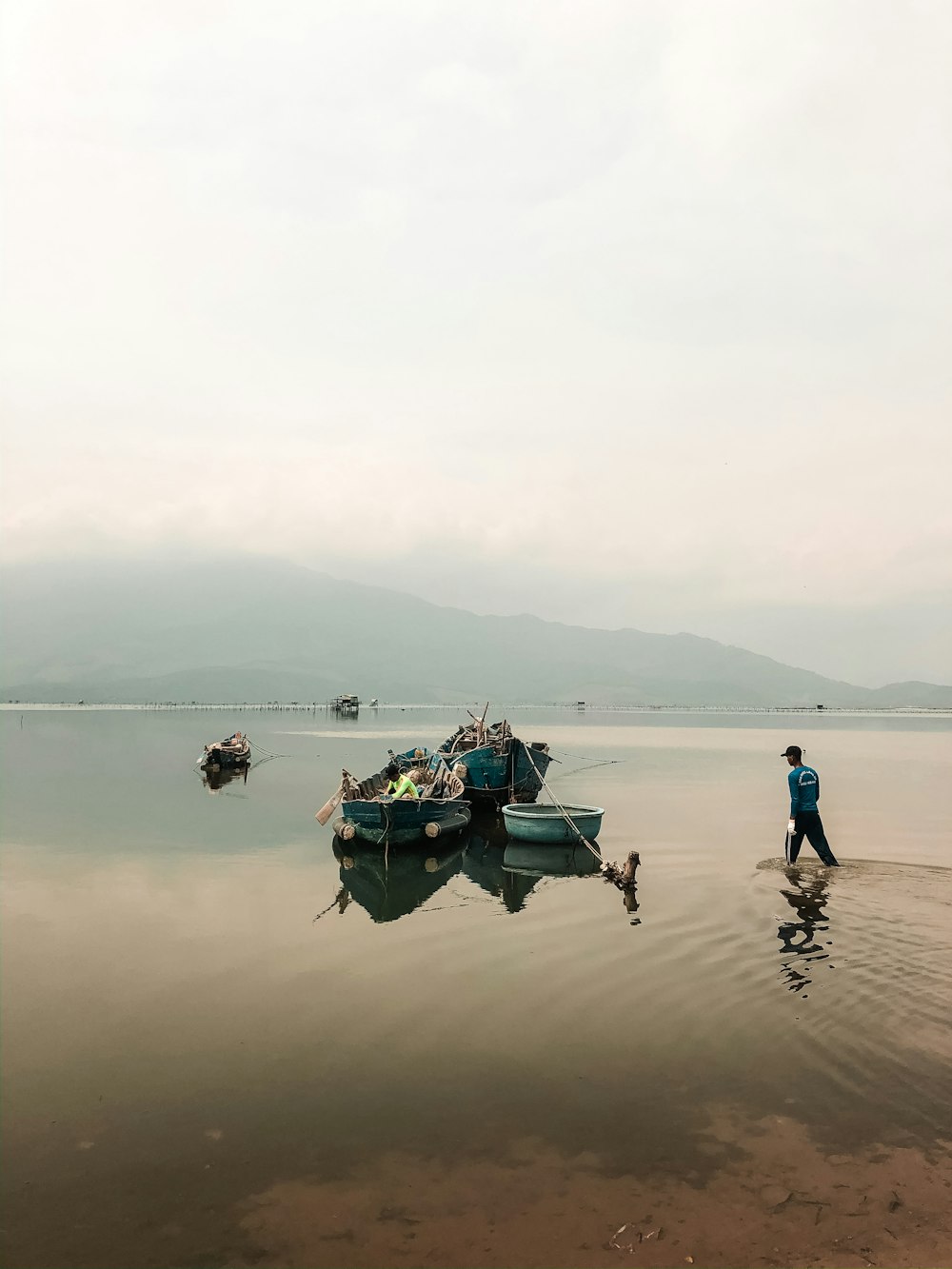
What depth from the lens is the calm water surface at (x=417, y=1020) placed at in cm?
796

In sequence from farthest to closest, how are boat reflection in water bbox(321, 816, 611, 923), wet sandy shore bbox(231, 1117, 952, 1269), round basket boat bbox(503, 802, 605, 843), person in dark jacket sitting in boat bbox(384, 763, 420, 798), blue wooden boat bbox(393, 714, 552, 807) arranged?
blue wooden boat bbox(393, 714, 552, 807), person in dark jacket sitting in boat bbox(384, 763, 420, 798), round basket boat bbox(503, 802, 605, 843), boat reflection in water bbox(321, 816, 611, 923), wet sandy shore bbox(231, 1117, 952, 1269)

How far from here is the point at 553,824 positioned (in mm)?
24938

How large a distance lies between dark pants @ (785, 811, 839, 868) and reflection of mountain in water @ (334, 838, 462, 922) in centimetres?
890

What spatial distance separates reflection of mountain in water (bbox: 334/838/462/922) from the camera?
19.2 meters

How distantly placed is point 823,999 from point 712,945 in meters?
3.03

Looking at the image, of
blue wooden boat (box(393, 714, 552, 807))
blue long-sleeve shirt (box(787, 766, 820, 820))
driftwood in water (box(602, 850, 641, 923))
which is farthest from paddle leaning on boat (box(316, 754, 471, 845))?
blue long-sleeve shirt (box(787, 766, 820, 820))

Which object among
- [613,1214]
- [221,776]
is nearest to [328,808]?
[613,1214]

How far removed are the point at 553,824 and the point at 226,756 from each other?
35.8 m

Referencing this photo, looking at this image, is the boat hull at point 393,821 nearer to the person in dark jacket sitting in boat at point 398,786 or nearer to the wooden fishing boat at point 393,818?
the wooden fishing boat at point 393,818

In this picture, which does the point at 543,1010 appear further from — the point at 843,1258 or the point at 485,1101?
the point at 843,1258

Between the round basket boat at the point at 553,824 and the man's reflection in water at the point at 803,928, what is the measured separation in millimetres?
6279

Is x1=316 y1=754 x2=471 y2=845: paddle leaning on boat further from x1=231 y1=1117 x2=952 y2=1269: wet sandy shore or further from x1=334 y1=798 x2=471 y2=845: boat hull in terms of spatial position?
x1=231 y1=1117 x2=952 y2=1269: wet sandy shore

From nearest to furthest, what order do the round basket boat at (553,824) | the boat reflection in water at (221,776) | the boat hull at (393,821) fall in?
the boat hull at (393,821) → the round basket boat at (553,824) → the boat reflection in water at (221,776)

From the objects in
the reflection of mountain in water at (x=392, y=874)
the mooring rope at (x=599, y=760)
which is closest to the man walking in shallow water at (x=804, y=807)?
the reflection of mountain in water at (x=392, y=874)
